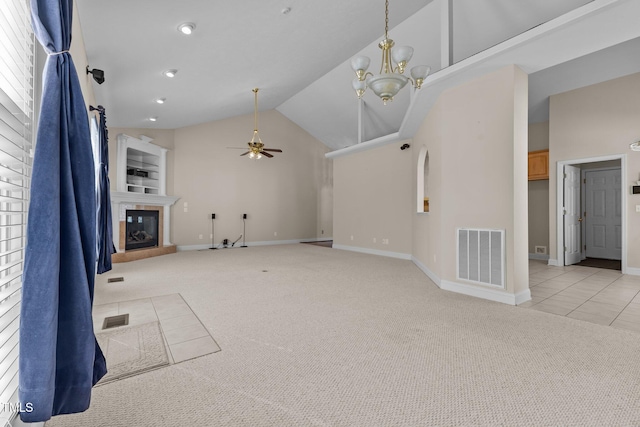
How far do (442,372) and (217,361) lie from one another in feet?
4.95

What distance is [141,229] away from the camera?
268 inches

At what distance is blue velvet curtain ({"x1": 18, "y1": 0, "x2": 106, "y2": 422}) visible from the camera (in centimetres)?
109

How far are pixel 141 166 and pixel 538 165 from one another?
9155 millimetres

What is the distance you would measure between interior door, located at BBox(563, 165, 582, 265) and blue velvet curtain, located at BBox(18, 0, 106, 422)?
7.23m

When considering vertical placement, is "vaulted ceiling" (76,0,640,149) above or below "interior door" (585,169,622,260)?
above

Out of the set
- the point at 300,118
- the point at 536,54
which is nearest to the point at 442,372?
the point at 536,54

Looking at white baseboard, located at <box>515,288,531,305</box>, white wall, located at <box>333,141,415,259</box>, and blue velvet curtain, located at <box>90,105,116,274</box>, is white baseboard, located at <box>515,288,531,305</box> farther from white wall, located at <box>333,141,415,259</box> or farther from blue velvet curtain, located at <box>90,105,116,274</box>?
blue velvet curtain, located at <box>90,105,116,274</box>

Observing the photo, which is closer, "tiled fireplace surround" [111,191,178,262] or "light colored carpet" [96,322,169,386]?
"light colored carpet" [96,322,169,386]

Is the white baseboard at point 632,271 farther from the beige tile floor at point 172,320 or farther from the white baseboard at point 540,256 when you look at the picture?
the beige tile floor at point 172,320

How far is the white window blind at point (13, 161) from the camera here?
1137mm

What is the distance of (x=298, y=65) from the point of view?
5863 millimetres

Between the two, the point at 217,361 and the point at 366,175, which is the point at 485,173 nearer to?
the point at 217,361

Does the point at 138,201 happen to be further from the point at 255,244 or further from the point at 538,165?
the point at 538,165

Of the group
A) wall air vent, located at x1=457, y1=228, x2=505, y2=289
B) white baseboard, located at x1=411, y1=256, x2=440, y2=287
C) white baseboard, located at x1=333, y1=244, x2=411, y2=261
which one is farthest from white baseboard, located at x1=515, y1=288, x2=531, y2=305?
white baseboard, located at x1=333, y1=244, x2=411, y2=261
